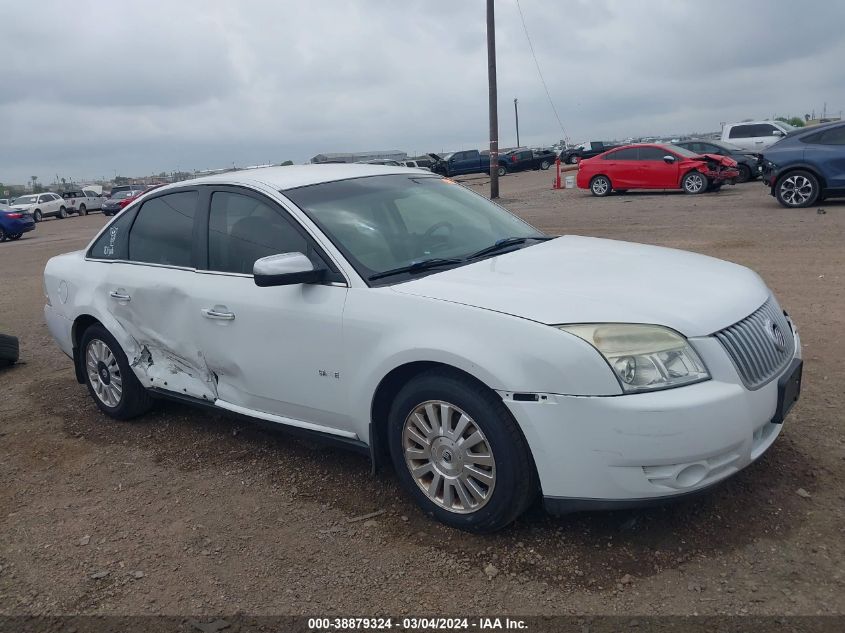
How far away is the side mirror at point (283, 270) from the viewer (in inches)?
140

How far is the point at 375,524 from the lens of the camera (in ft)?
11.8

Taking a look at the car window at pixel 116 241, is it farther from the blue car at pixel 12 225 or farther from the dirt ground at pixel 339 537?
the blue car at pixel 12 225

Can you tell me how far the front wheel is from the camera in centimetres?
1909

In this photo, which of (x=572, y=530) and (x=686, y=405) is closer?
(x=686, y=405)

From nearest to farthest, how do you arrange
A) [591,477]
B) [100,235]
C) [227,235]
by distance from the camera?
[591,477] < [227,235] < [100,235]

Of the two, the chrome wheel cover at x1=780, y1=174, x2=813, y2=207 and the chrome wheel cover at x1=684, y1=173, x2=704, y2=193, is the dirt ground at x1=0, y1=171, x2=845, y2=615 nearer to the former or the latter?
the chrome wheel cover at x1=780, y1=174, x2=813, y2=207

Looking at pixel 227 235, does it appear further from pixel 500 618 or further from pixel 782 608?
pixel 782 608

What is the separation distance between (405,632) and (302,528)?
0.97 m

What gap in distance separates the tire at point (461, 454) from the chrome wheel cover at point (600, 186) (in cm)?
1888

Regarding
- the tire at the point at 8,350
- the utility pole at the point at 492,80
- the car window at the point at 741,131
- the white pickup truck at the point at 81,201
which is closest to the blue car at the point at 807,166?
the utility pole at the point at 492,80

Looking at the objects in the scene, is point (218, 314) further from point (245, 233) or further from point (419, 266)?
point (419, 266)

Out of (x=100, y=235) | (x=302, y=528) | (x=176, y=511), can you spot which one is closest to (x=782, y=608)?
(x=302, y=528)

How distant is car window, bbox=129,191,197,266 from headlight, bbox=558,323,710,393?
2.63 meters

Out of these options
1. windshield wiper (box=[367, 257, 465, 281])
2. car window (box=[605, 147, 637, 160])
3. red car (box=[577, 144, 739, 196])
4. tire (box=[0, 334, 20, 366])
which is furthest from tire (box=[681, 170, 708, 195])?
windshield wiper (box=[367, 257, 465, 281])
